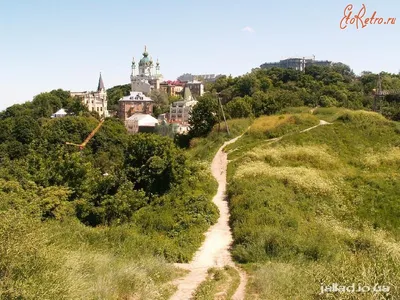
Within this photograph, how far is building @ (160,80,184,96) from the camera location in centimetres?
12320

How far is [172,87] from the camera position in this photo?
125500 mm

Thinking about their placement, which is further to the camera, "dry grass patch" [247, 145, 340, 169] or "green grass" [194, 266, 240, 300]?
"dry grass patch" [247, 145, 340, 169]

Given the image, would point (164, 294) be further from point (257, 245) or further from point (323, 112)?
point (323, 112)

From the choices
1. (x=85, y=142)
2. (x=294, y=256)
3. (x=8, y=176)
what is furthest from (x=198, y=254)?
(x=85, y=142)

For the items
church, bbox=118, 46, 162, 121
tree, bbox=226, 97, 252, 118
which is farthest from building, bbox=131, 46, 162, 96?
tree, bbox=226, 97, 252, 118

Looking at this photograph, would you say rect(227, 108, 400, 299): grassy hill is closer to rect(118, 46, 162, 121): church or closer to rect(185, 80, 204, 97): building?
rect(118, 46, 162, 121): church

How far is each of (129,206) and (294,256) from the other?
840 cm

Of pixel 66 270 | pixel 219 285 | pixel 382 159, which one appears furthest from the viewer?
pixel 382 159

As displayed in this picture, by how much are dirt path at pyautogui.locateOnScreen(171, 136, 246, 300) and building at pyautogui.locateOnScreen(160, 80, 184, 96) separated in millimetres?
106444

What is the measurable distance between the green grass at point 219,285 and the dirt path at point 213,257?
0.14 m

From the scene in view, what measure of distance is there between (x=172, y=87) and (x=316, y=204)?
364 ft

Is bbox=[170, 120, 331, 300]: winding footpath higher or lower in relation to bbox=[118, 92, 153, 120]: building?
lower

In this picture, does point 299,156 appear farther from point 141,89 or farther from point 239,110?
point 141,89

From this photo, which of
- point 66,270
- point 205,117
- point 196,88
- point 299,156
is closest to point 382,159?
point 299,156
